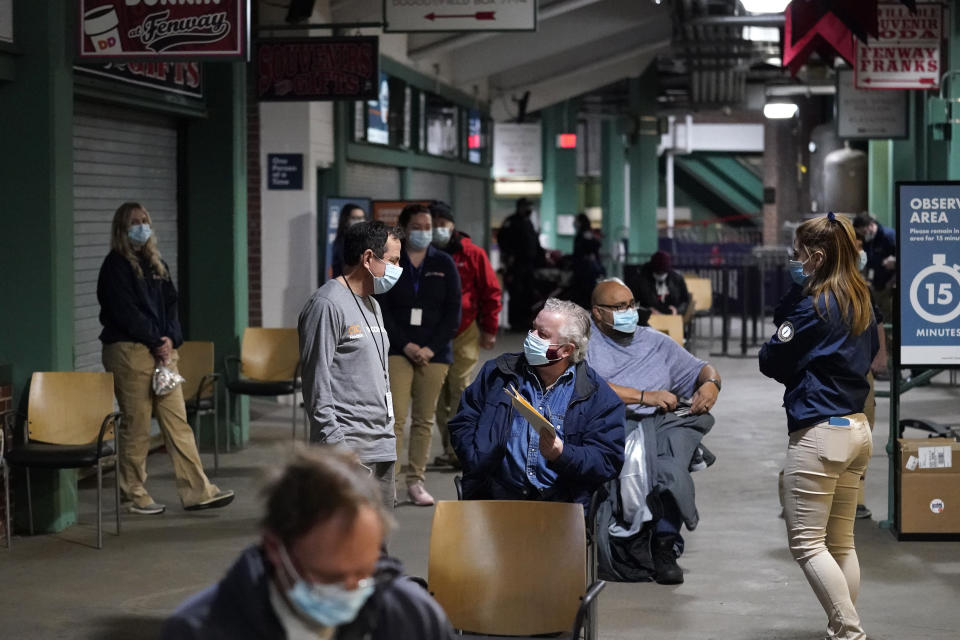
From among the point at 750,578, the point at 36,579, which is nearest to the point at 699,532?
the point at 750,578

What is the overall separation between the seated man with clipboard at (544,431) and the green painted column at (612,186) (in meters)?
26.8

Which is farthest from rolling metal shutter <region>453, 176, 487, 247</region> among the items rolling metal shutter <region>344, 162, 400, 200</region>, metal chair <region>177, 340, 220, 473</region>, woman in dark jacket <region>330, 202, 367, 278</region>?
metal chair <region>177, 340, 220, 473</region>

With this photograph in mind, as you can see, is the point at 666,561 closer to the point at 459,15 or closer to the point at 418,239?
the point at 418,239

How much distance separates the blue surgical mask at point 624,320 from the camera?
→ 699 centimetres

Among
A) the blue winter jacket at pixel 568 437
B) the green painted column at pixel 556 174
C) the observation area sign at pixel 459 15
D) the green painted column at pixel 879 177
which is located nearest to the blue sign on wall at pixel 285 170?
the observation area sign at pixel 459 15

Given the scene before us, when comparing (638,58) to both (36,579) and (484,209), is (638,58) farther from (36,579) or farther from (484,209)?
(36,579)

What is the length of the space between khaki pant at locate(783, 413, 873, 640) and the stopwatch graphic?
255 cm

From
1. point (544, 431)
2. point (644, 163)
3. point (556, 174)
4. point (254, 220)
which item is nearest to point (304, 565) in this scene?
point (544, 431)

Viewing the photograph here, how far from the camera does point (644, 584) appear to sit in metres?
7.10

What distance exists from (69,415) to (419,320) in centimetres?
224

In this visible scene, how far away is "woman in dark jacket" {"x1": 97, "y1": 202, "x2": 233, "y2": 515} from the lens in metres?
8.38

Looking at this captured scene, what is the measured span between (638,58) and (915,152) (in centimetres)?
929

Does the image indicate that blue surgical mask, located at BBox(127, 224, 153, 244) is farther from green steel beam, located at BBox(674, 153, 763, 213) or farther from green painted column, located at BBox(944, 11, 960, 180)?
green steel beam, located at BBox(674, 153, 763, 213)

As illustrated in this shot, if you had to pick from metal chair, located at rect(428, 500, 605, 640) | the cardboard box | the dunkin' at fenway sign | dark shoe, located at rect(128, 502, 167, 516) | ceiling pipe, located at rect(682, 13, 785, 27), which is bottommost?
dark shoe, located at rect(128, 502, 167, 516)
